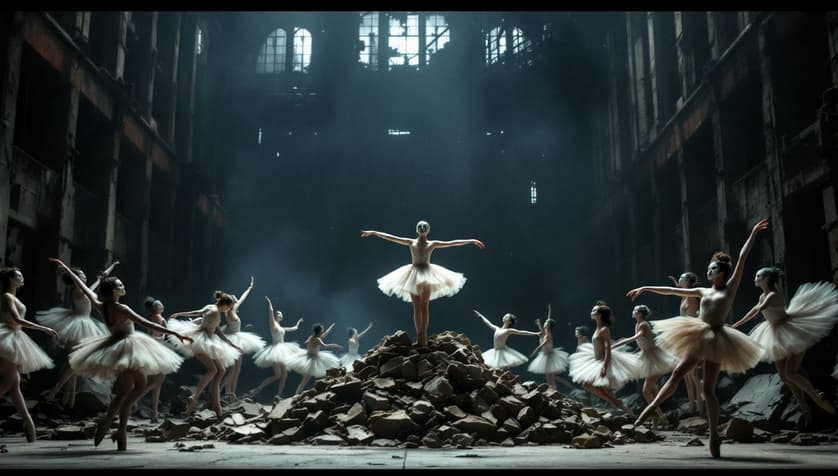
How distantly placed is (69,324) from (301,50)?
19.8 metres

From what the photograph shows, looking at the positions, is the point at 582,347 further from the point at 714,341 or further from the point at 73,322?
the point at 73,322

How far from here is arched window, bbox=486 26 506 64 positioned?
26891mm

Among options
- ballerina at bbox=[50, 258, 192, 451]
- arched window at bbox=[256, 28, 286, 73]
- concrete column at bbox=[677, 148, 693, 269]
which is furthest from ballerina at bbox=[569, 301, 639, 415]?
arched window at bbox=[256, 28, 286, 73]

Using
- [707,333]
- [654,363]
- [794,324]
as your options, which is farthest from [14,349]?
[794,324]

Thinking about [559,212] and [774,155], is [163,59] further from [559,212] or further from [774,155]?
[774,155]

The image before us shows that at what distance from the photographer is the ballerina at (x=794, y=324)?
23.3ft

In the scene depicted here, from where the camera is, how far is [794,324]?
7.25 meters

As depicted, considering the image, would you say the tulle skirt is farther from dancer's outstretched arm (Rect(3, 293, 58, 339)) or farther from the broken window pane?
the broken window pane

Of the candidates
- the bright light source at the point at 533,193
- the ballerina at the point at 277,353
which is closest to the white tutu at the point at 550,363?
the ballerina at the point at 277,353

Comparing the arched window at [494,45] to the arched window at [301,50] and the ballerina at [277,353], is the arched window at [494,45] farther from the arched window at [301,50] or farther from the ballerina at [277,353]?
the ballerina at [277,353]

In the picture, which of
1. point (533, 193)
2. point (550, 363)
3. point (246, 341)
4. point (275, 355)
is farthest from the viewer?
point (533, 193)

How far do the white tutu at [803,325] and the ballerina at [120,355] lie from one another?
598 centimetres

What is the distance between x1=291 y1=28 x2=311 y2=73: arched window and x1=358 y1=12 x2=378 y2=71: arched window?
2.15m
